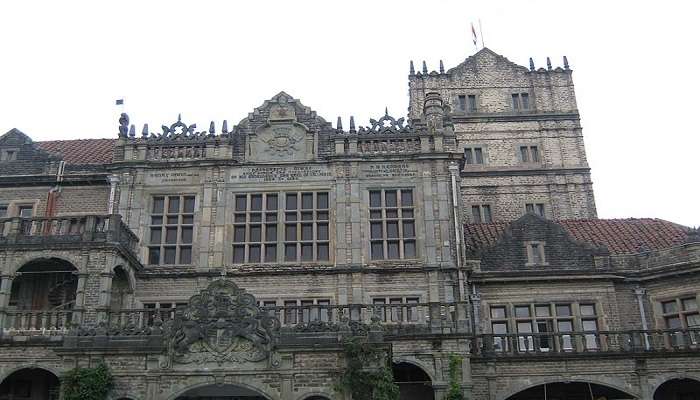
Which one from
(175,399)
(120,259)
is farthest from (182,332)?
(120,259)

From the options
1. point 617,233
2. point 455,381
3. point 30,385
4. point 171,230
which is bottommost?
point 455,381

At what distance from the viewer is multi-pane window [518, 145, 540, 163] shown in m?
40.0

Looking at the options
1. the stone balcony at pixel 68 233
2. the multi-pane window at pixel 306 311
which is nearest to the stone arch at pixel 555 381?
the multi-pane window at pixel 306 311

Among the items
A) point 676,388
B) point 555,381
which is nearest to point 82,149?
point 555,381

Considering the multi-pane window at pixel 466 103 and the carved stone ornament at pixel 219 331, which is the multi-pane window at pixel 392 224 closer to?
the carved stone ornament at pixel 219 331

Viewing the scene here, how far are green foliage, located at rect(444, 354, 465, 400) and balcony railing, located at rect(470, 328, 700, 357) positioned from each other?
217 centimetres

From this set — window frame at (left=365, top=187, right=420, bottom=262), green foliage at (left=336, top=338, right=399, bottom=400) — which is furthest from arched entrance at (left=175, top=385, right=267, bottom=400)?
window frame at (left=365, top=187, right=420, bottom=262)

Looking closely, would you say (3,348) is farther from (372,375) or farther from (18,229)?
(372,375)

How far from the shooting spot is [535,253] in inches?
1094

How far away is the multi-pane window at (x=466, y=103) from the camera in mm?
41469

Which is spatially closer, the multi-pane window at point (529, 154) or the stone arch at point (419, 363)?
the stone arch at point (419, 363)

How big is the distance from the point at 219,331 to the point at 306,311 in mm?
5433

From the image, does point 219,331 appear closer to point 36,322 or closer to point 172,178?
point 36,322

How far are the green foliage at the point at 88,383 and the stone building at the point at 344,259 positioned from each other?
3.72 feet
